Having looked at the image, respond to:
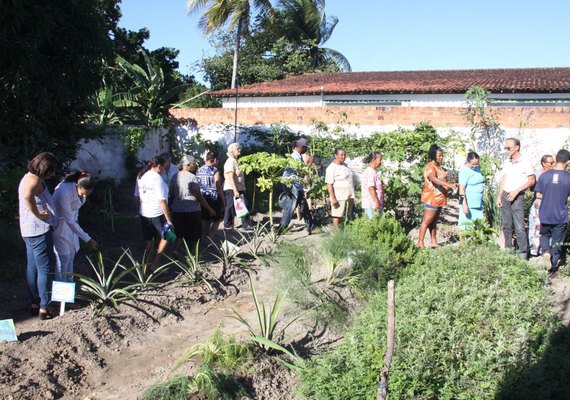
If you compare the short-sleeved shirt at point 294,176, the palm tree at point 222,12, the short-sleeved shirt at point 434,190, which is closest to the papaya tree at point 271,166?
the short-sleeved shirt at point 294,176

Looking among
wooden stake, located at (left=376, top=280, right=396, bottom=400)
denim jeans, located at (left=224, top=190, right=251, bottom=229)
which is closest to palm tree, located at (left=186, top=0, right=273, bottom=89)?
denim jeans, located at (left=224, top=190, right=251, bottom=229)

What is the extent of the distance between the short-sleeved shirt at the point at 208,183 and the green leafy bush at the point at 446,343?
139 inches

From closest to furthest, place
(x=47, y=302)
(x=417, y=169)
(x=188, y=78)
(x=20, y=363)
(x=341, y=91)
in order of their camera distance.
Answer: (x=20, y=363) < (x=47, y=302) < (x=417, y=169) < (x=341, y=91) < (x=188, y=78)

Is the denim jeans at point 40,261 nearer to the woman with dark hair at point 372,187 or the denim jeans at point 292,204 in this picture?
the denim jeans at point 292,204

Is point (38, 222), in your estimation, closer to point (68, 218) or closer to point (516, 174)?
point (68, 218)

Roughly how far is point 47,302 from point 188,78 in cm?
2728

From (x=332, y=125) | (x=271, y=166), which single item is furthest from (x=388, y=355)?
(x=332, y=125)

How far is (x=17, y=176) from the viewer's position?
738 centimetres

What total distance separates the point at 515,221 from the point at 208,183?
4.37m

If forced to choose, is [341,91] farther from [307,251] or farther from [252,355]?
[252,355]

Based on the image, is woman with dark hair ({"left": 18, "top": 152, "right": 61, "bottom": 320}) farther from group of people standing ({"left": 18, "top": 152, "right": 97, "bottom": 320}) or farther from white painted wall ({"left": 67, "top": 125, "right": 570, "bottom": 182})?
white painted wall ({"left": 67, "top": 125, "right": 570, "bottom": 182})

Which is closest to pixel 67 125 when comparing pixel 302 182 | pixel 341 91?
pixel 302 182

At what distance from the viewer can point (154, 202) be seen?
264 inches

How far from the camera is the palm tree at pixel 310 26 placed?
98.6ft
